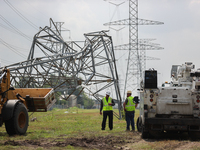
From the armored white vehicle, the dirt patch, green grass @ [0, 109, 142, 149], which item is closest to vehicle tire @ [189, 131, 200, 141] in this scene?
the armored white vehicle

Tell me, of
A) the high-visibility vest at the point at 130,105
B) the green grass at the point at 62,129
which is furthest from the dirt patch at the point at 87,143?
the high-visibility vest at the point at 130,105

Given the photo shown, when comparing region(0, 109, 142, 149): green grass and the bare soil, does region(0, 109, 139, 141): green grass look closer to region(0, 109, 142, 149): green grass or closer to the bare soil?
region(0, 109, 142, 149): green grass

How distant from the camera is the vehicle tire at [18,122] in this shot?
14.3m

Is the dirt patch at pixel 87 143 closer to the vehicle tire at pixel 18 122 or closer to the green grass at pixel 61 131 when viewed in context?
the green grass at pixel 61 131

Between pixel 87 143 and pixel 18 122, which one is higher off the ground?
pixel 18 122

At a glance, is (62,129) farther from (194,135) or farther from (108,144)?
(194,135)

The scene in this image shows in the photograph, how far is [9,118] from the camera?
45.9 feet

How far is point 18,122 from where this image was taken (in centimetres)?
1495

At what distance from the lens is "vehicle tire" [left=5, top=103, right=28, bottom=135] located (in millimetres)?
14281

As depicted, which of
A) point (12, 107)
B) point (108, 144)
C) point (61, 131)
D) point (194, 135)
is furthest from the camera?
point (61, 131)

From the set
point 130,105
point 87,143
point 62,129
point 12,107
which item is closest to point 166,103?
point 87,143

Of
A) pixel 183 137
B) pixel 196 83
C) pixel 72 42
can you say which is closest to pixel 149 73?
pixel 196 83

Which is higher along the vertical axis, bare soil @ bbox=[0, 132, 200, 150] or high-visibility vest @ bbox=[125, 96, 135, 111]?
high-visibility vest @ bbox=[125, 96, 135, 111]

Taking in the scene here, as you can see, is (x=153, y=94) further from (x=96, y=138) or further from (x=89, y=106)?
(x=89, y=106)
